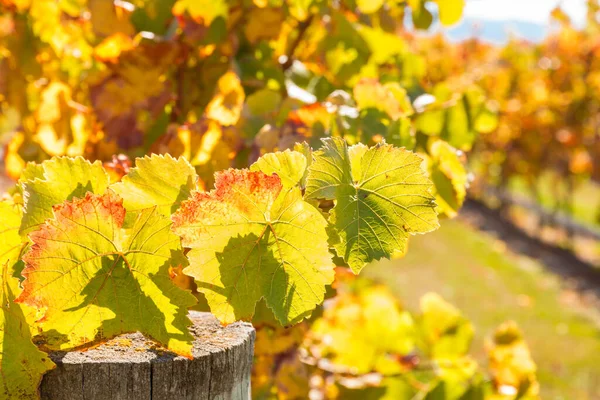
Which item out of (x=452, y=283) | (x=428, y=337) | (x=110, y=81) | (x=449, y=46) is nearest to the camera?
(x=110, y=81)

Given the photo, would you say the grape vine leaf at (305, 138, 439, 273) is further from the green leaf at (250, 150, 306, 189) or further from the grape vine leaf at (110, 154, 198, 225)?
the grape vine leaf at (110, 154, 198, 225)

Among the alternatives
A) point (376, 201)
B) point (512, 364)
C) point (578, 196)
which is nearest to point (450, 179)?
point (376, 201)

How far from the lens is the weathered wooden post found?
0.83m

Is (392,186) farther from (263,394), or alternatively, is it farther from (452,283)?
(452,283)

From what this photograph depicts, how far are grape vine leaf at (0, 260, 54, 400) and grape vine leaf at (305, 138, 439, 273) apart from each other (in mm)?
351

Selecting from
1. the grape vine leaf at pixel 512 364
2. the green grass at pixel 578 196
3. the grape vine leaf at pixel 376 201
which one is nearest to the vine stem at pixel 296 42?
the grape vine leaf at pixel 512 364

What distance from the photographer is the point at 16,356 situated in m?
0.80

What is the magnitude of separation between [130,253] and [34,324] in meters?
0.15

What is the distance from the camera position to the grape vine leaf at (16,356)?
31.3 inches

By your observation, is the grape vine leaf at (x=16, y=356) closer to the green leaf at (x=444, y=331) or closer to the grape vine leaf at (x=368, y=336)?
the grape vine leaf at (x=368, y=336)

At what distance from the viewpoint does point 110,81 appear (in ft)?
5.28

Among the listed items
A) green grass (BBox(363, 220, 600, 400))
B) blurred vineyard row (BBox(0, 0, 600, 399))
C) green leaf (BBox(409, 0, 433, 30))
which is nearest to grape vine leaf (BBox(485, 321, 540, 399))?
blurred vineyard row (BBox(0, 0, 600, 399))

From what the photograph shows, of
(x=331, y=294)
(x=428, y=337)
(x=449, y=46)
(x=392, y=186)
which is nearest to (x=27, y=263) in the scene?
(x=392, y=186)

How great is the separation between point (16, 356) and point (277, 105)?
0.75m
